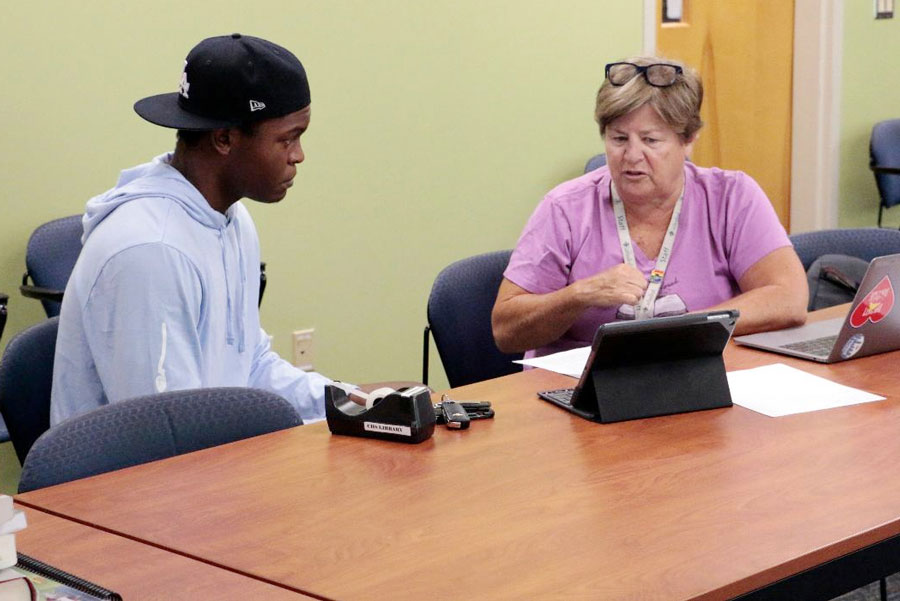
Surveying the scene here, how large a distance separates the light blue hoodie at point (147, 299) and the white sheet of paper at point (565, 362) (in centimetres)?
61

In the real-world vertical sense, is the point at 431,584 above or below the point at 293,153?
below

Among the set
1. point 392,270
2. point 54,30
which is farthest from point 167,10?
→ point 392,270

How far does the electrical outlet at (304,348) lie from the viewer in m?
4.11

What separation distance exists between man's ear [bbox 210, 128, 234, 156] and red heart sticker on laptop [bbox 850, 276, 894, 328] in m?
1.24

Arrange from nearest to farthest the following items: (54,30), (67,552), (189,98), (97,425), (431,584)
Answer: (431,584)
(67,552)
(97,425)
(189,98)
(54,30)

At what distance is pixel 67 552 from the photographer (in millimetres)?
1479

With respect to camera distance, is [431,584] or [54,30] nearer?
[431,584]

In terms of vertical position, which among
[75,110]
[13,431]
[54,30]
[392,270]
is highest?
[54,30]

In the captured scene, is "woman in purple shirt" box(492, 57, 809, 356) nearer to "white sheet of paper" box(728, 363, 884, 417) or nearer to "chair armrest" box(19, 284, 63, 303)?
"white sheet of paper" box(728, 363, 884, 417)

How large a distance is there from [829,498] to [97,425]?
1.08 meters

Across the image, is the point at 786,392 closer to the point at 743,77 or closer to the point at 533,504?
the point at 533,504

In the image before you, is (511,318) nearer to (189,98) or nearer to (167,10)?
(189,98)

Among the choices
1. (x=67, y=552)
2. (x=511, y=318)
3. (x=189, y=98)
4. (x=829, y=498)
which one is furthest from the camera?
(x=511, y=318)

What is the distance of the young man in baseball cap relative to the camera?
83.2 inches
